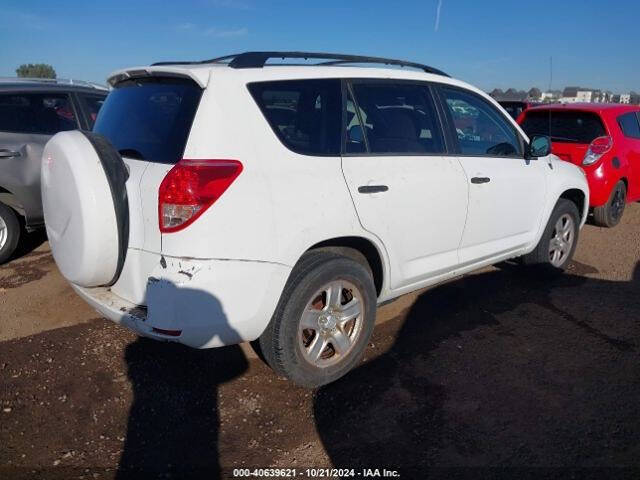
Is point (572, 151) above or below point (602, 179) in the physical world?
above

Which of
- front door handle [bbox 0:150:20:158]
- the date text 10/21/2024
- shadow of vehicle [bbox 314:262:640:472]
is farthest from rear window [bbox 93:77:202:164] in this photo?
front door handle [bbox 0:150:20:158]

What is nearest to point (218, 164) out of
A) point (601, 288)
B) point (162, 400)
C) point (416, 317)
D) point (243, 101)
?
point (243, 101)

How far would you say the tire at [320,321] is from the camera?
2.92 metres

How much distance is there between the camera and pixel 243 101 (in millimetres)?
2711

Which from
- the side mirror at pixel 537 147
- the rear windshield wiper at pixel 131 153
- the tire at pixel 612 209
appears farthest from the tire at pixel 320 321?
the tire at pixel 612 209

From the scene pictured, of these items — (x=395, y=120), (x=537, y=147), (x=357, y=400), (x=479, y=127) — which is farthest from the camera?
(x=537, y=147)

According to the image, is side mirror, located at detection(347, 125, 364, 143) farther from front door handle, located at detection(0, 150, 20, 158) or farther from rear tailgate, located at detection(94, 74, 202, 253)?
front door handle, located at detection(0, 150, 20, 158)

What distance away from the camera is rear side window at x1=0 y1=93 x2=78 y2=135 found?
5.20 metres

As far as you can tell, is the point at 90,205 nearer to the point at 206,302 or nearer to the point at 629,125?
the point at 206,302

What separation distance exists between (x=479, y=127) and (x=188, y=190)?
103 inches

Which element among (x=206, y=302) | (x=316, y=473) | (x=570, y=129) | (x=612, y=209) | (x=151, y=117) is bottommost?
(x=316, y=473)

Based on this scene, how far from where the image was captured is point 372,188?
122 inches

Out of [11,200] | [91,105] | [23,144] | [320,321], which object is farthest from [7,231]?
[320,321]

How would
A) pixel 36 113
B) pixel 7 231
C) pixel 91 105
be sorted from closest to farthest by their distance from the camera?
pixel 7 231, pixel 36 113, pixel 91 105
